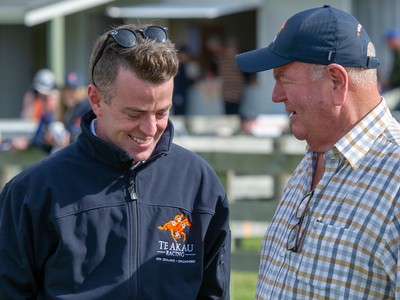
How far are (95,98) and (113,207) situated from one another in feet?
1.33

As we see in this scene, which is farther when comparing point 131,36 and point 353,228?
point 131,36

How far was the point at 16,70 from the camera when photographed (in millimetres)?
21906

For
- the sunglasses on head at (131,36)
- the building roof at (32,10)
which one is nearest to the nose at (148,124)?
the sunglasses on head at (131,36)

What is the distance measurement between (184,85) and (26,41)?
431 cm

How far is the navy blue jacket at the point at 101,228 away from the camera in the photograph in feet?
11.7

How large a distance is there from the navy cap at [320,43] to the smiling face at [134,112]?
1.28 ft

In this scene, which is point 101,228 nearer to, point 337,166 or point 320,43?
point 337,166

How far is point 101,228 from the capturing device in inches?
142

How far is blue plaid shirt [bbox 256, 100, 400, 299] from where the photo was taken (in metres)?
3.27

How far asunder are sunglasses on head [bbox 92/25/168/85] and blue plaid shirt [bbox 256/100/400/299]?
0.74 m

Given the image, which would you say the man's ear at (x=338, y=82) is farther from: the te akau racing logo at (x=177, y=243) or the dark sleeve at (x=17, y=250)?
the dark sleeve at (x=17, y=250)

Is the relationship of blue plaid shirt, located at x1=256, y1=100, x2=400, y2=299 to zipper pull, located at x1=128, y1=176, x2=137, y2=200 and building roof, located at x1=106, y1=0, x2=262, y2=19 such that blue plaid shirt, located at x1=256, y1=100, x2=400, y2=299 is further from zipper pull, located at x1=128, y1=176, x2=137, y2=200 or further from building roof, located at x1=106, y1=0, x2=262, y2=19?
building roof, located at x1=106, y1=0, x2=262, y2=19

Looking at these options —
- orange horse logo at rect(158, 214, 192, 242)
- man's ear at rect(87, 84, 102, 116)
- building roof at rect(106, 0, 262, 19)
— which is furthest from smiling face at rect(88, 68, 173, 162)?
building roof at rect(106, 0, 262, 19)

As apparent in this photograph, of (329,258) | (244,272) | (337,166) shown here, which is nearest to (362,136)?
(337,166)
